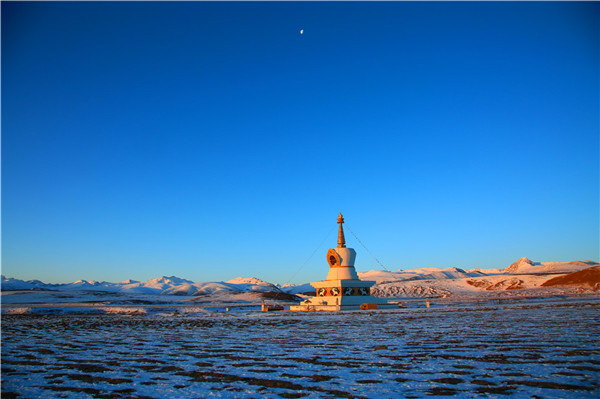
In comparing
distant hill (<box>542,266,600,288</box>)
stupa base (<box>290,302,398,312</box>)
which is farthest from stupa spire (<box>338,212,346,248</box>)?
distant hill (<box>542,266,600,288</box>)

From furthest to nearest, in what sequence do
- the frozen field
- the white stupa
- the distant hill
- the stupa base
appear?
the distant hill
the white stupa
the stupa base
the frozen field

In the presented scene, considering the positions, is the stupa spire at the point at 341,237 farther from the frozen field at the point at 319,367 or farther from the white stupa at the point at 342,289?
the frozen field at the point at 319,367

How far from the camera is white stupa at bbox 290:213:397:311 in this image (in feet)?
140

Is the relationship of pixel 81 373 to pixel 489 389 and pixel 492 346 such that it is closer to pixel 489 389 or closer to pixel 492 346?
pixel 489 389

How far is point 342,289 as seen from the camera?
44.0m

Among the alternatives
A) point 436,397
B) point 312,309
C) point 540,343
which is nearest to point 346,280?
point 312,309

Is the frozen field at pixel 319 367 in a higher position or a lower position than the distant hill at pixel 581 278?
A: higher

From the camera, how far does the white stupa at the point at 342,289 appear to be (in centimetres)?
4266

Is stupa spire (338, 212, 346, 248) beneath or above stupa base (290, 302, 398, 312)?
above

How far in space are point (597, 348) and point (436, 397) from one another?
292 inches

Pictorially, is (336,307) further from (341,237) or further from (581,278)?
(581,278)

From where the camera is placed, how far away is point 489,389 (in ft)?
23.3

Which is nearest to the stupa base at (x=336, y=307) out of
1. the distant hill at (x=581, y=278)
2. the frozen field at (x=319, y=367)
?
the frozen field at (x=319, y=367)

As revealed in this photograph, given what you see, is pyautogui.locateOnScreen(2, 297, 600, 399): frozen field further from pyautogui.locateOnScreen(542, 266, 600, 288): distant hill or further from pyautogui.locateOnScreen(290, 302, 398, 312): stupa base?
pyautogui.locateOnScreen(542, 266, 600, 288): distant hill
